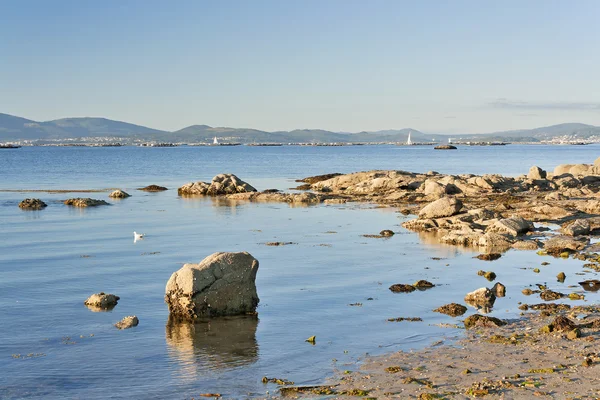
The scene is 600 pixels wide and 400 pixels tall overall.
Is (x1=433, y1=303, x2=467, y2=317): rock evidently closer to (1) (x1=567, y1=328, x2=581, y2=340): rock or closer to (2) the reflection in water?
(1) (x1=567, y1=328, x2=581, y2=340): rock

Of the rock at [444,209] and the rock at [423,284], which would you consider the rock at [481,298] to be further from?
the rock at [444,209]

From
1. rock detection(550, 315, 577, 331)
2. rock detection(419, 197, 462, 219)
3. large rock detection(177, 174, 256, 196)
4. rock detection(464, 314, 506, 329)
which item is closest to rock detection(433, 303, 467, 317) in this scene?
rock detection(464, 314, 506, 329)

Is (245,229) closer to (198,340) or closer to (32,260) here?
(32,260)

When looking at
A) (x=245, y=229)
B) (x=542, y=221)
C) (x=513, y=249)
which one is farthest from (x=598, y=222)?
(x=245, y=229)

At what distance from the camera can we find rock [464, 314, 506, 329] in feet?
50.7

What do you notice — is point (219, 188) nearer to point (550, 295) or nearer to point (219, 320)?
point (219, 320)

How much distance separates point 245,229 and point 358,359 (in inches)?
853

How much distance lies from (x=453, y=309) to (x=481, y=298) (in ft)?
4.30

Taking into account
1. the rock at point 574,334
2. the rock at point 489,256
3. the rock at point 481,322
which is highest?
the rock at point 574,334

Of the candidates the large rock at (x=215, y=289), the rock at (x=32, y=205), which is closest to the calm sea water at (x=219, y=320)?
the large rock at (x=215, y=289)

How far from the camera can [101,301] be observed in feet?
58.5

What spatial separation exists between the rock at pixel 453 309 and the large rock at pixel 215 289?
487 centimetres

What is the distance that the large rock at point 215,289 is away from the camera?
16781 mm

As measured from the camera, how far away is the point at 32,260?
24719 mm
